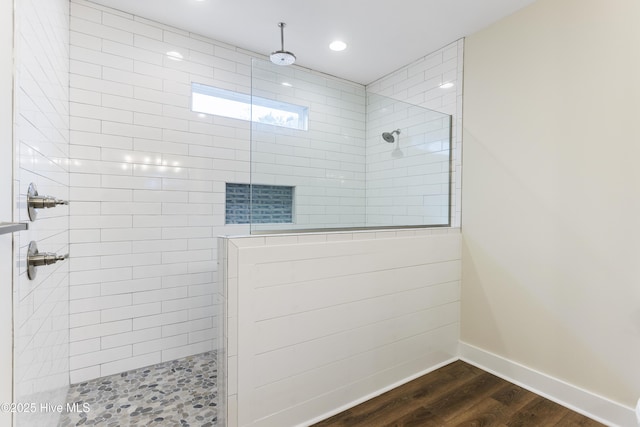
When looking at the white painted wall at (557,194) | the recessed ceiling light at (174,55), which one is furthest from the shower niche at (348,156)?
the recessed ceiling light at (174,55)

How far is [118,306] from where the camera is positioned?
2.23m

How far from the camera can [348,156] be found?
2.47 meters

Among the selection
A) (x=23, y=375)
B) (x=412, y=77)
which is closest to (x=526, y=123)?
(x=412, y=77)

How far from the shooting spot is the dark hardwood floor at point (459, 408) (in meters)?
1.70

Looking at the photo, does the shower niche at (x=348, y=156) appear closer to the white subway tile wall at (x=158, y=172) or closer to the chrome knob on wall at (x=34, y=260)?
the white subway tile wall at (x=158, y=172)

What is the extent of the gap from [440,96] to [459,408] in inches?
95.4

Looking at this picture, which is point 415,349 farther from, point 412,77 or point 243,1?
point 243,1

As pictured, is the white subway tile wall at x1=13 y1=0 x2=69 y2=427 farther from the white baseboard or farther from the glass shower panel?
the white baseboard

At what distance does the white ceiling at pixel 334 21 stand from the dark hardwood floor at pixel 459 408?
266 cm

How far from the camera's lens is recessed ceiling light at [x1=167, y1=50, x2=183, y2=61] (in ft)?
7.91

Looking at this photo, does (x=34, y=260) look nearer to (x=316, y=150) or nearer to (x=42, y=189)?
(x=42, y=189)

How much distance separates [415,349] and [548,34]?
2.35 meters

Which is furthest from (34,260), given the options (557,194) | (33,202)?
(557,194)

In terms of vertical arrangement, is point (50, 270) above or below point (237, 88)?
below
